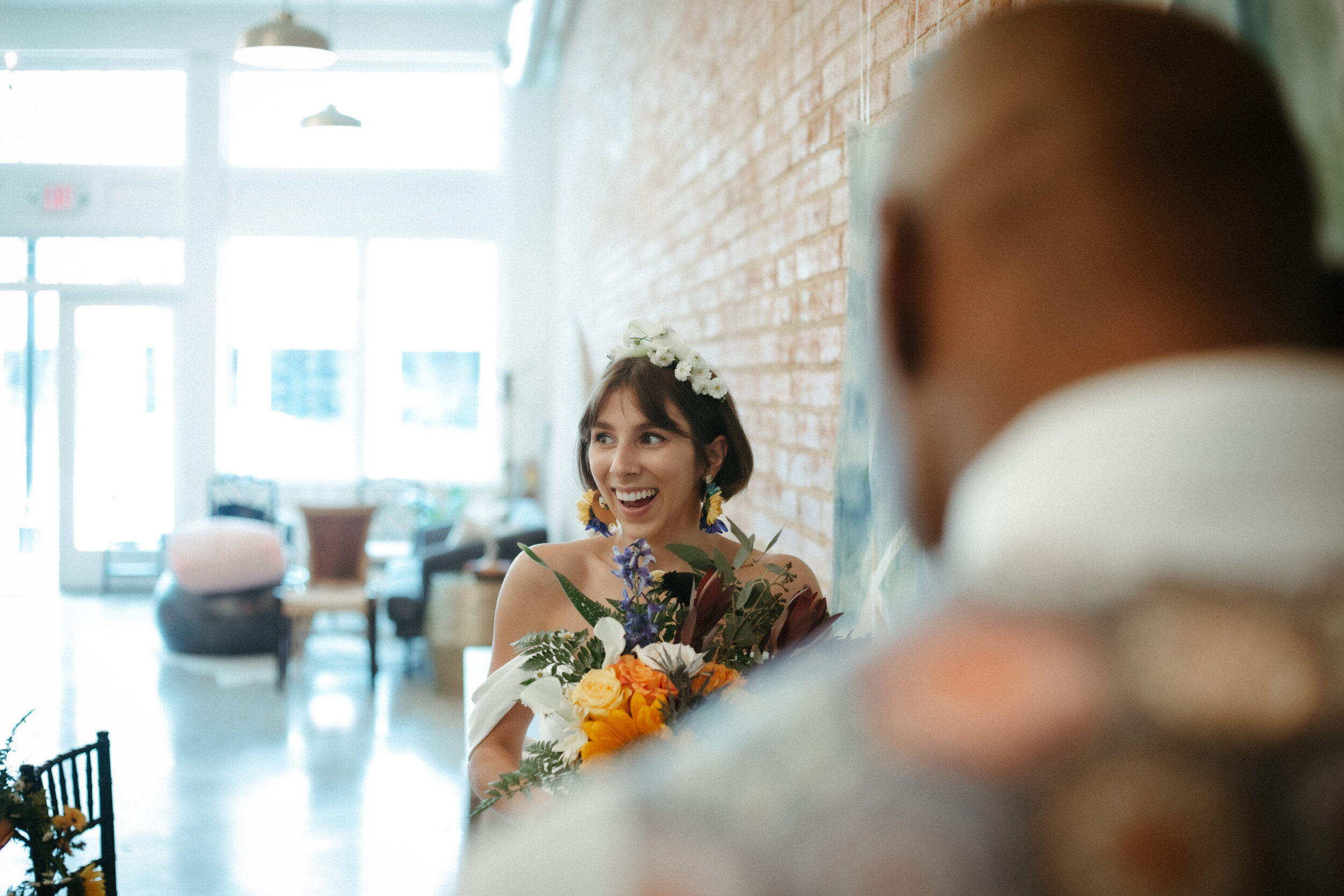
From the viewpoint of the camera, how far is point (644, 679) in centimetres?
95

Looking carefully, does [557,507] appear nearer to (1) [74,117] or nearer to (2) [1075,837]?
(1) [74,117]

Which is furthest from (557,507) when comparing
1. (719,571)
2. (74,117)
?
(719,571)

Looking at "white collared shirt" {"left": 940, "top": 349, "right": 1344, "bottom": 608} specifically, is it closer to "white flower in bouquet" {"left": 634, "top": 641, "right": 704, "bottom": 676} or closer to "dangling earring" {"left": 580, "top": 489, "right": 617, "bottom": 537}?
"white flower in bouquet" {"left": 634, "top": 641, "right": 704, "bottom": 676}

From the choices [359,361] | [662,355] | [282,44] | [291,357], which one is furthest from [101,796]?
[291,357]

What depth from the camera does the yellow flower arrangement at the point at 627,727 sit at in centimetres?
93

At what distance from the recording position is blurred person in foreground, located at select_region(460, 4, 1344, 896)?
0.31 metres

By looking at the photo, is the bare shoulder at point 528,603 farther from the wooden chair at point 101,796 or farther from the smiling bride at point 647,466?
the wooden chair at point 101,796

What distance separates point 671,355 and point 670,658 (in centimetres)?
→ 103

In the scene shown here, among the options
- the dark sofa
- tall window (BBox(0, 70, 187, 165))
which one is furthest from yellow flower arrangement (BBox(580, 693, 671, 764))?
tall window (BBox(0, 70, 187, 165))

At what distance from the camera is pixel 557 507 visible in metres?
8.70

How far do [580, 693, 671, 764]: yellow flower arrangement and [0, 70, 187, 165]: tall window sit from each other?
34.7 ft

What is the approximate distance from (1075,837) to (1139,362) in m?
0.17

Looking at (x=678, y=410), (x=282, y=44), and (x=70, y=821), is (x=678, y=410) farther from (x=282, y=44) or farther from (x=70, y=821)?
(x=282, y=44)

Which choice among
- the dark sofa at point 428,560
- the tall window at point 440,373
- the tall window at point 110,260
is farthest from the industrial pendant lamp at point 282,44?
the tall window at point 110,260
